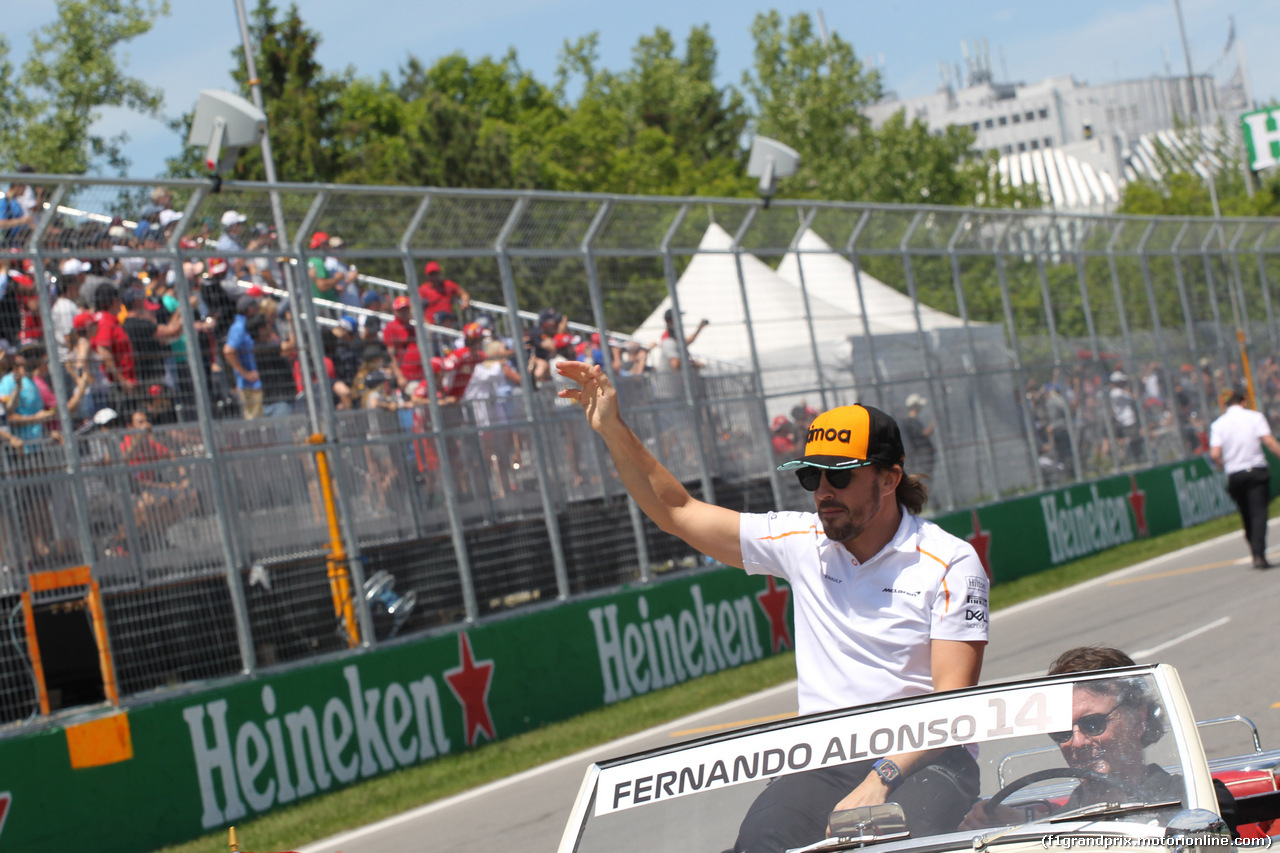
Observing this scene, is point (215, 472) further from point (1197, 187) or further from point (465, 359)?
point (1197, 187)

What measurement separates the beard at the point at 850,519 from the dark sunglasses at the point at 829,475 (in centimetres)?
5

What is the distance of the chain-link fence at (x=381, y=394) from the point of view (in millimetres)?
9531

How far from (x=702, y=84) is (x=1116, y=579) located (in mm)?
70572

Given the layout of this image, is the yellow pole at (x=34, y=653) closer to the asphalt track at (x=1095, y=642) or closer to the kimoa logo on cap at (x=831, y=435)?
the asphalt track at (x=1095, y=642)

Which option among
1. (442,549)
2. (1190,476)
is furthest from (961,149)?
(442,549)

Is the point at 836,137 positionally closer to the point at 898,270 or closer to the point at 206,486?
the point at 898,270

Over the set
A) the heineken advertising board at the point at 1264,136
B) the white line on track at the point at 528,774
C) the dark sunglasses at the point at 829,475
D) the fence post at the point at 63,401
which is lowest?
the white line on track at the point at 528,774

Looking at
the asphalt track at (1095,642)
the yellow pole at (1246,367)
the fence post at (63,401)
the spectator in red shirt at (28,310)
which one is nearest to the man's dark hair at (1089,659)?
the asphalt track at (1095,642)

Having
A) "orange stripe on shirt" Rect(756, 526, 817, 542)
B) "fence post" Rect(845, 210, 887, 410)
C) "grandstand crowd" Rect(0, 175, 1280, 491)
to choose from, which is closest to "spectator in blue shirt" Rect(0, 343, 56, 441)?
"grandstand crowd" Rect(0, 175, 1280, 491)

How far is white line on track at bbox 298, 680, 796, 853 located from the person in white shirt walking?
635 centimetres

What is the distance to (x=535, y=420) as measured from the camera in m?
12.8

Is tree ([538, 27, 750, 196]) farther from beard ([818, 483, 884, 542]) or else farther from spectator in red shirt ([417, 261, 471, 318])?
beard ([818, 483, 884, 542])

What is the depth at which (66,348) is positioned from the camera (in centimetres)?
952

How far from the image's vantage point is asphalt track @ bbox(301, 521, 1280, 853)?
8445 mm
